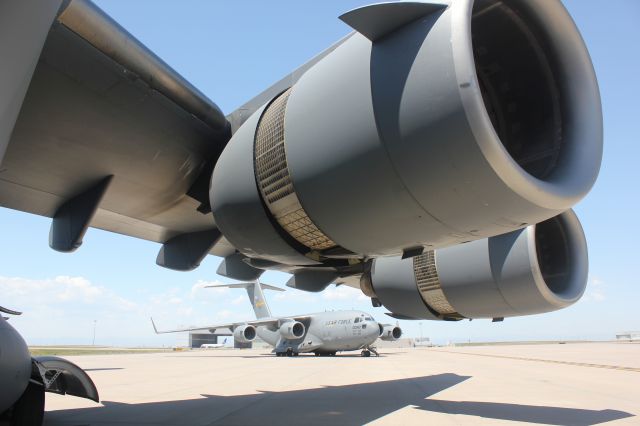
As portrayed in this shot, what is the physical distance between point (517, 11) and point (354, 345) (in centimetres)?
2786

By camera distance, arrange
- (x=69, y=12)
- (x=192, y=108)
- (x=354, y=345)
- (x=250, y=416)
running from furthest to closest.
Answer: (x=354, y=345)
(x=250, y=416)
(x=192, y=108)
(x=69, y=12)

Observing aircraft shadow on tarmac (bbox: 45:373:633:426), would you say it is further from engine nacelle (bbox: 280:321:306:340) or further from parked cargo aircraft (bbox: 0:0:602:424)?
engine nacelle (bbox: 280:321:306:340)

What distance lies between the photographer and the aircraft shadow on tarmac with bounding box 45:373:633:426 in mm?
5859

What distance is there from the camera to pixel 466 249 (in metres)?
5.70

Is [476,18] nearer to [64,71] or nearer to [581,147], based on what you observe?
[581,147]

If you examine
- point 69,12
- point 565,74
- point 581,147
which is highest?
point 69,12

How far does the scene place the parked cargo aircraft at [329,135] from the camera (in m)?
2.46

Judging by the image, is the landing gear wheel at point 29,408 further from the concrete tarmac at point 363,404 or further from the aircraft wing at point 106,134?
the aircraft wing at point 106,134

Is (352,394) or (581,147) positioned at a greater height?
(581,147)

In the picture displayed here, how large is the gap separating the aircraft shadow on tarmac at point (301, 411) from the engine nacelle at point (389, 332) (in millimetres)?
21617

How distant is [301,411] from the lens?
22.0 ft

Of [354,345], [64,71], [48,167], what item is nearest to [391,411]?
[48,167]

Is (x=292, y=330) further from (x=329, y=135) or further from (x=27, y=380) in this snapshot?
(x=329, y=135)

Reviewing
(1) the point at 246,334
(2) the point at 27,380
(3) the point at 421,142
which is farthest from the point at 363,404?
(1) the point at 246,334
